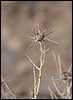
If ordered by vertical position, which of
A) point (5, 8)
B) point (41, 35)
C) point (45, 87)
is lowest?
point (45, 87)

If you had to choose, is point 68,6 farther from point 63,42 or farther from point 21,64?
point 21,64

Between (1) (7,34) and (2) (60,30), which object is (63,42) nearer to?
(2) (60,30)

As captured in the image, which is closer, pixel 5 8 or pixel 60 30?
pixel 60 30

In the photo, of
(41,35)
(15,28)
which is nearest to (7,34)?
(15,28)

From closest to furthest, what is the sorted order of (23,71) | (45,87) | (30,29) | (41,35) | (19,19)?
(41,35), (45,87), (23,71), (30,29), (19,19)

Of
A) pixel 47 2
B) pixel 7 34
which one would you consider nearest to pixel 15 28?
pixel 7 34

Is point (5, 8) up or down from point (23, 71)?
up

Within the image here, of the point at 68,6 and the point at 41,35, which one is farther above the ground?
the point at 68,6

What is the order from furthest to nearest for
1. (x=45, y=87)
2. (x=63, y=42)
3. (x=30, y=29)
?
(x=30, y=29)
(x=63, y=42)
(x=45, y=87)

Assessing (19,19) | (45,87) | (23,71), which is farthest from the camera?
(19,19)
